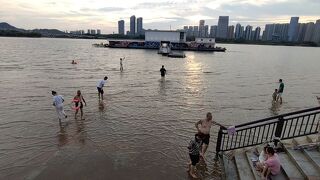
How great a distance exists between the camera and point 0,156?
1050 centimetres

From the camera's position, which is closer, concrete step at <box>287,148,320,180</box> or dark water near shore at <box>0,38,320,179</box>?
concrete step at <box>287,148,320,180</box>

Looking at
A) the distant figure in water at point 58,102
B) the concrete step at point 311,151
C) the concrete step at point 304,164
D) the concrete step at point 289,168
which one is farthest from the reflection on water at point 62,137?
the concrete step at point 311,151

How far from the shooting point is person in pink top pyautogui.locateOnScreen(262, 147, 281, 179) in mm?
7477

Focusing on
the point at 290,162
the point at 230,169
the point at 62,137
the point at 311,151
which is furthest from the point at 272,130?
the point at 62,137

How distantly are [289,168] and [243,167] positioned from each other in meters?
1.49

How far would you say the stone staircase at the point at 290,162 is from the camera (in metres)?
7.54

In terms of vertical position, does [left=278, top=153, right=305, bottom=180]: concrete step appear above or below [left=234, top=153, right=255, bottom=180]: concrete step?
above

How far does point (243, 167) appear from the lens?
8930 mm

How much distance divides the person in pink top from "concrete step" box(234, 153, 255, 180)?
80cm

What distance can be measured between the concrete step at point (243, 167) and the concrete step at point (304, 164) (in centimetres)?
136

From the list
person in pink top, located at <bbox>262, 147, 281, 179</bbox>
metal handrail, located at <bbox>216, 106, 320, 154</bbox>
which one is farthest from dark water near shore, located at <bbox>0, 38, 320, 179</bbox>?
person in pink top, located at <bbox>262, 147, 281, 179</bbox>

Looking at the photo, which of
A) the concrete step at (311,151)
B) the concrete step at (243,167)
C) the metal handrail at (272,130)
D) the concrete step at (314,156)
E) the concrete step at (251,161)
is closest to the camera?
the concrete step at (314,156)

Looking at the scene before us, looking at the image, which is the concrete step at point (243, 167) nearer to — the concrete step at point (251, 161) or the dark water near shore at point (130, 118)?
the concrete step at point (251, 161)

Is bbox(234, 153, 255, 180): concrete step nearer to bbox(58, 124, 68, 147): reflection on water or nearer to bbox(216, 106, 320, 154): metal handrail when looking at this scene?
bbox(216, 106, 320, 154): metal handrail
